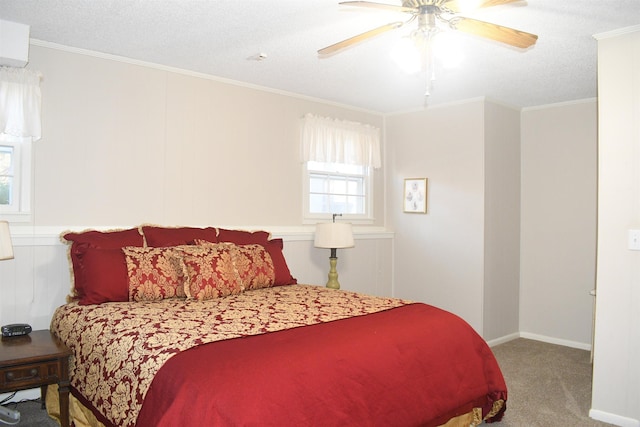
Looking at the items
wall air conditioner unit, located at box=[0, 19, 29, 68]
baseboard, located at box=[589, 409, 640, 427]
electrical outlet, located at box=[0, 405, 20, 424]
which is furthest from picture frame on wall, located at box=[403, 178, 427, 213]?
electrical outlet, located at box=[0, 405, 20, 424]

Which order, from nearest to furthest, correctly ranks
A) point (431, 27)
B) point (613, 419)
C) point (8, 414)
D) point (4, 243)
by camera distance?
point (431, 27) → point (4, 243) → point (8, 414) → point (613, 419)

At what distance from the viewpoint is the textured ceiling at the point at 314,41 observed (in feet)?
8.91

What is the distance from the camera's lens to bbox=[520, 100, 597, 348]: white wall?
4680 mm

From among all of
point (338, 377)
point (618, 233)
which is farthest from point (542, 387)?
point (338, 377)

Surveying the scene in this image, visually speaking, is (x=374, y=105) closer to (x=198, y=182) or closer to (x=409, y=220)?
(x=409, y=220)

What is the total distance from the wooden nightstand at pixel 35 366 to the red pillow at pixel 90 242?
461 millimetres

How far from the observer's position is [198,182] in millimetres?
3947

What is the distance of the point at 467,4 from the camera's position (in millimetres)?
2092

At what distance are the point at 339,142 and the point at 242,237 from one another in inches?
60.7

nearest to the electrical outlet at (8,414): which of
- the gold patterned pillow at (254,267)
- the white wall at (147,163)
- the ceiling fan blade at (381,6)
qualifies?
the white wall at (147,163)

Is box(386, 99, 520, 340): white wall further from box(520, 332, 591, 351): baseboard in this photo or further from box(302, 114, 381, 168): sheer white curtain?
box(302, 114, 381, 168): sheer white curtain

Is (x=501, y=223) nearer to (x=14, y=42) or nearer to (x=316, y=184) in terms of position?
(x=316, y=184)

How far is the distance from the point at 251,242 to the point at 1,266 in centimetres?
166

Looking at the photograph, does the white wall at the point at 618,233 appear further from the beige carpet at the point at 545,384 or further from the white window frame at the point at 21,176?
the white window frame at the point at 21,176
